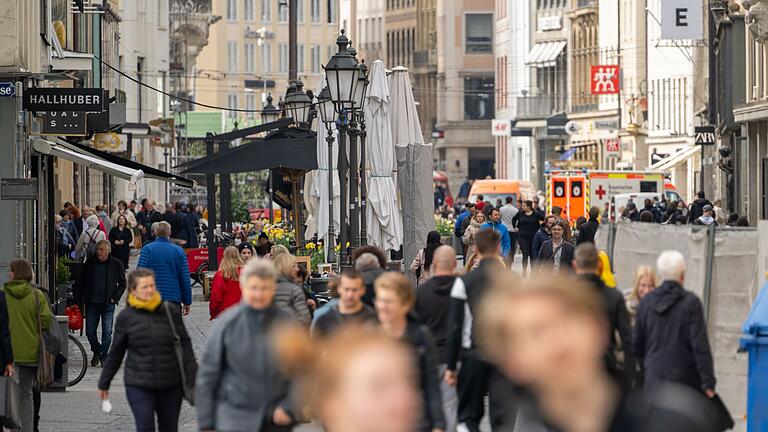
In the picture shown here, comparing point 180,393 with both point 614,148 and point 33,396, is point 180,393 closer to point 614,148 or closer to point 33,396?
point 33,396

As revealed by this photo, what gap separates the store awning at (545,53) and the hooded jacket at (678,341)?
8338 centimetres

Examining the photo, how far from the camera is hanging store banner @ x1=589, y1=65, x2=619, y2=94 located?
81.3 meters

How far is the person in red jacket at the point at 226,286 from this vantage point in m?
17.3

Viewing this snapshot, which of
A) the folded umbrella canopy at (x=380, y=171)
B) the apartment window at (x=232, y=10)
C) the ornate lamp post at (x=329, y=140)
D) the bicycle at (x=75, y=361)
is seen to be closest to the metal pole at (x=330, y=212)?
the ornate lamp post at (x=329, y=140)

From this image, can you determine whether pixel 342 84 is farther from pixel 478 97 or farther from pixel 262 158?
pixel 478 97

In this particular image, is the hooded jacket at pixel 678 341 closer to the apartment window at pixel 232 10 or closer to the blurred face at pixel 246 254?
the blurred face at pixel 246 254

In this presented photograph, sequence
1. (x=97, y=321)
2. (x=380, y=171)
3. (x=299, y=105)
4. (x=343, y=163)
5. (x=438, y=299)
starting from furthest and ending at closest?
(x=299, y=105) < (x=380, y=171) < (x=343, y=163) < (x=97, y=321) < (x=438, y=299)

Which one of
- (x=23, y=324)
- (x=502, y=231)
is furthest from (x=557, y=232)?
(x=23, y=324)

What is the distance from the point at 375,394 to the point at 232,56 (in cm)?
13766

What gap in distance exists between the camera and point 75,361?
18.8 meters

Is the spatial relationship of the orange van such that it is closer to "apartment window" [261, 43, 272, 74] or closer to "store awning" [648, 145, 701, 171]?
"store awning" [648, 145, 701, 171]

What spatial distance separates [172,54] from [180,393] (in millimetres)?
85174

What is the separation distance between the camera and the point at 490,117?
119 m

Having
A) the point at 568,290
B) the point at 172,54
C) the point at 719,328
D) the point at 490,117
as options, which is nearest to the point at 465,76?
the point at 490,117
